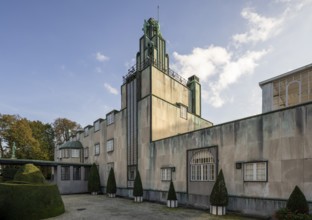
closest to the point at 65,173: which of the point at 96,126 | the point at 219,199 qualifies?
the point at 96,126

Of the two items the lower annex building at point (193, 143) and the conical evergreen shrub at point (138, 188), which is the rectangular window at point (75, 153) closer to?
the lower annex building at point (193, 143)

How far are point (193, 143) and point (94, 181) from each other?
18.7 meters

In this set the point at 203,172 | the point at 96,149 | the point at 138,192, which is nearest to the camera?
the point at 203,172

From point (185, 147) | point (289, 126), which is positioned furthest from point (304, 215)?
point (185, 147)

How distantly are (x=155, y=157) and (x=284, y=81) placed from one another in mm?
13264

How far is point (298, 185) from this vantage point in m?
12.1

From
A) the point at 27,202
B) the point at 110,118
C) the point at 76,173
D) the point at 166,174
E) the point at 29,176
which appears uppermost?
the point at 110,118

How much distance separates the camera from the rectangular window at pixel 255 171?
13766 mm

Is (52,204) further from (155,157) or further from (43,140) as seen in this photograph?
(43,140)

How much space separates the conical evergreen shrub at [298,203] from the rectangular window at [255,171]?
8.23 ft

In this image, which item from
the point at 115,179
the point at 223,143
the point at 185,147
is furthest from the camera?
the point at 115,179

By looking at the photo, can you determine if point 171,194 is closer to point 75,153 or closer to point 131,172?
point 131,172

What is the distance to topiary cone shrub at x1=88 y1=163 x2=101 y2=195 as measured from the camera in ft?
102

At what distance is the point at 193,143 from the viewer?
739 inches
